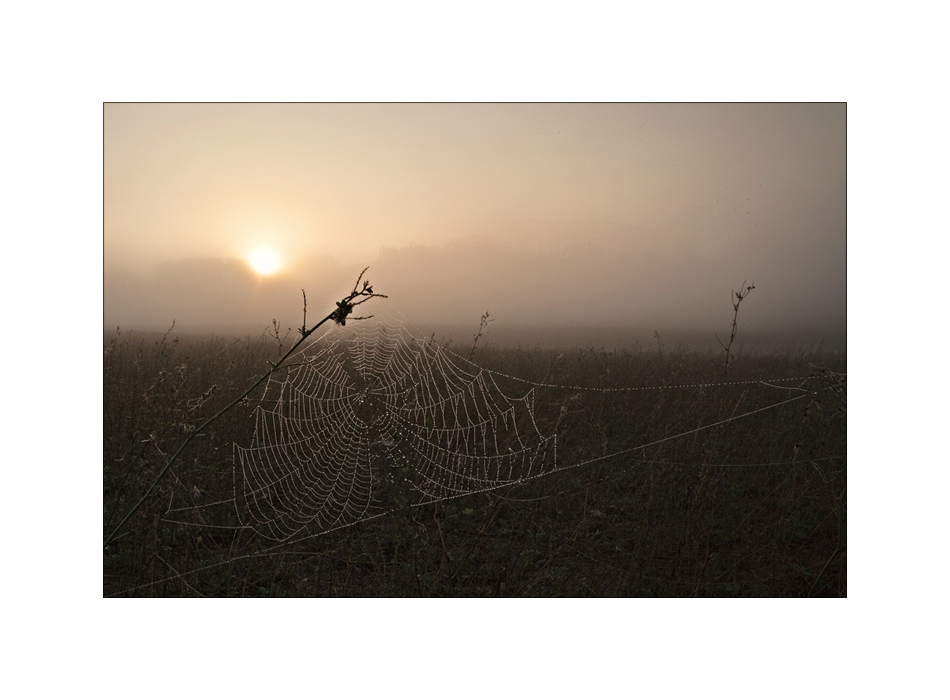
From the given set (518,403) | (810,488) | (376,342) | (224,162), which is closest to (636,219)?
(518,403)

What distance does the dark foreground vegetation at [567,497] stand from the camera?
2.96 metres

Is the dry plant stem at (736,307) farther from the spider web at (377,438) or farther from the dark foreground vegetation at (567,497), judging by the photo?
the spider web at (377,438)

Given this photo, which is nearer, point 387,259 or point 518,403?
point 387,259

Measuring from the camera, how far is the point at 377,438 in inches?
124

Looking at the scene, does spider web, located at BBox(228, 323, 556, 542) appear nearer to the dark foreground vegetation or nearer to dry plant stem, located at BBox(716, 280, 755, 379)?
the dark foreground vegetation

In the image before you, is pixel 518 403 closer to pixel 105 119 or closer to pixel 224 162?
pixel 224 162

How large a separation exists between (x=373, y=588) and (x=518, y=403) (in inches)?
46.8

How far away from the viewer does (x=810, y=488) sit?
309 centimetres

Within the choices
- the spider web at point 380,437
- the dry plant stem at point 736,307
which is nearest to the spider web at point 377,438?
the spider web at point 380,437

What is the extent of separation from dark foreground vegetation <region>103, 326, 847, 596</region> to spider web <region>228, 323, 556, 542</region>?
82mm

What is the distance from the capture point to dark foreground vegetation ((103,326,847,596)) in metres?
2.96

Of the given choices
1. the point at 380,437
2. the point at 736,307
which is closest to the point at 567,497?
the point at 380,437

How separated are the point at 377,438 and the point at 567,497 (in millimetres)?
1052
